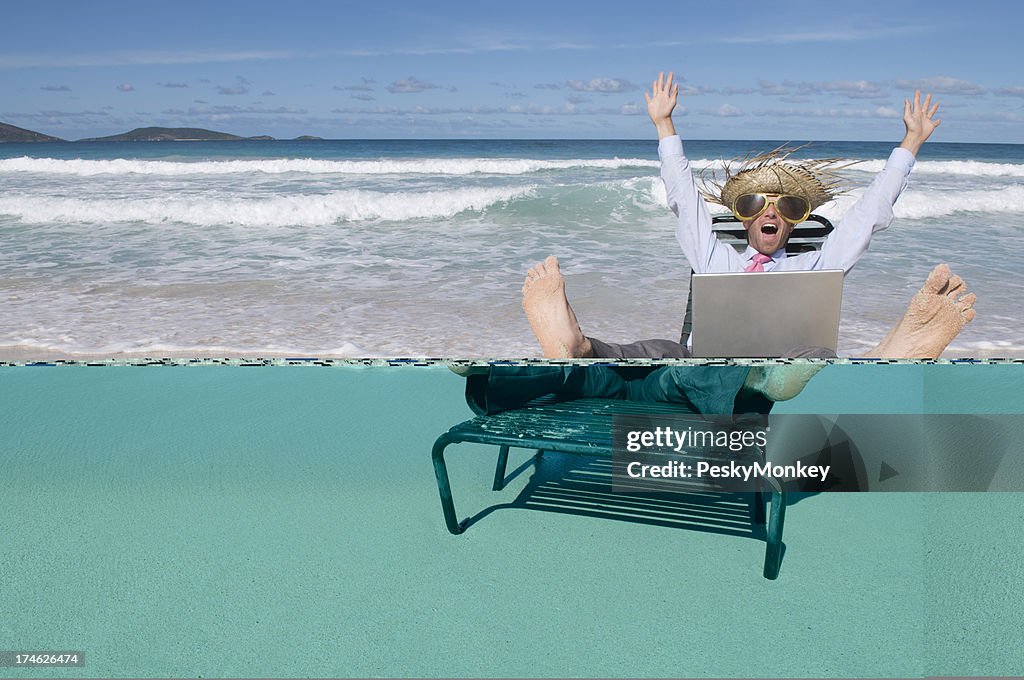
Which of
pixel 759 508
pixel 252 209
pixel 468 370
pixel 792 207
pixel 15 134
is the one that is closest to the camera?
pixel 468 370

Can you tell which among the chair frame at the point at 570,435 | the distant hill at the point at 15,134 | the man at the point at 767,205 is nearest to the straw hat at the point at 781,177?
the man at the point at 767,205

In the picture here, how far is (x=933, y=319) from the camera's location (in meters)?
2.39

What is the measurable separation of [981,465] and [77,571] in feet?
9.17

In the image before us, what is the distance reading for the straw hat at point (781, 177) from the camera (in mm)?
3246

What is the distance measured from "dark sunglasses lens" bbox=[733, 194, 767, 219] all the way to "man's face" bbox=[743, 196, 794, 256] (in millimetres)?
44

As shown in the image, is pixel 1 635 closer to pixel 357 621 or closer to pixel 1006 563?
pixel 357 621

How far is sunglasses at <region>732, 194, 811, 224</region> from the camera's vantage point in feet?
10.4

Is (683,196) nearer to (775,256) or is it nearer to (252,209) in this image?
(775,256)

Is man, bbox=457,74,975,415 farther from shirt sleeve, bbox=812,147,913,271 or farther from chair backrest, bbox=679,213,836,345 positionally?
chair backrest, bbox=679,213,836,345

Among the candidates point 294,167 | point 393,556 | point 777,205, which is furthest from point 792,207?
point 294,167

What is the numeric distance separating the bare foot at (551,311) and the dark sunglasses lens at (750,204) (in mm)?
927

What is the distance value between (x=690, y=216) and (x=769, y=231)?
1.10 feet

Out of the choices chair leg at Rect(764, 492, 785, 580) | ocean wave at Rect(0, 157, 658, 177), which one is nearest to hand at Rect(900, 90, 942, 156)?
chair leg at Rect(764, 492, 785, 580)

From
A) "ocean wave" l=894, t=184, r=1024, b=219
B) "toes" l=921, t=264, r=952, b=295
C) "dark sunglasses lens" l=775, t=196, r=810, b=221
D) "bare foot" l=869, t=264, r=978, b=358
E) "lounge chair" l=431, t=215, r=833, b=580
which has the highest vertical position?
"dark sunglasses lens" l=775, t=196, r=810, b=221
